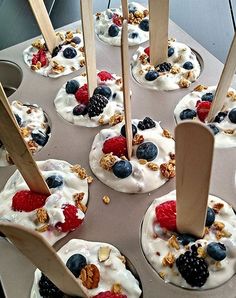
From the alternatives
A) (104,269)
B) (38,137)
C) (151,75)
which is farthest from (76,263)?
(151,75)

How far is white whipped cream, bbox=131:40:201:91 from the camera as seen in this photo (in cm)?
139

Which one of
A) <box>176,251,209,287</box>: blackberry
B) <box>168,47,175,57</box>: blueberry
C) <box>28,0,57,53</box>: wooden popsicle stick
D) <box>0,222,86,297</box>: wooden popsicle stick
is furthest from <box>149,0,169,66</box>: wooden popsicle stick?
<box>0,222,86,297</box>: wooden popsicle stick

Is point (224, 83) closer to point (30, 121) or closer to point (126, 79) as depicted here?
point (126, 79)

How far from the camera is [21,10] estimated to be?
1786 millimetres

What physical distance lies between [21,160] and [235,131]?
0.62m

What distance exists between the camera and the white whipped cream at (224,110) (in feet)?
4.03

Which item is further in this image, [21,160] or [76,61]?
[76,61]

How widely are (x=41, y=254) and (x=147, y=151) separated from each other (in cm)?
51

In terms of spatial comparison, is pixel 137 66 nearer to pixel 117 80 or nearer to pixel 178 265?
pixel 117 80

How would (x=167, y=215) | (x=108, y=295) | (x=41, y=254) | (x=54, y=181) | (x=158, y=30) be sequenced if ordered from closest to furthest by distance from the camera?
1. (x=41, y=254)
2. (x=108, y=295)
3. (x=167, y=215)
4. (x=54, y=181)
5. (x=158, y=30)

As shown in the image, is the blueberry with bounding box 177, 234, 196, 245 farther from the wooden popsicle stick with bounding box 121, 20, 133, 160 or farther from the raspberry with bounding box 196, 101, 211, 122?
the raspberry with bounding box 196, 101, 211, 122

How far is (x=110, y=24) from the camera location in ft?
5.23

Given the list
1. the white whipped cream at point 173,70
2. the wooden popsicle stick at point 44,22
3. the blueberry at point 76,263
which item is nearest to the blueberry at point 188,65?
the white whipped cream at point 173,70

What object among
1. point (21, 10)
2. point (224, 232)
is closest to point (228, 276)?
point (224, 232)
